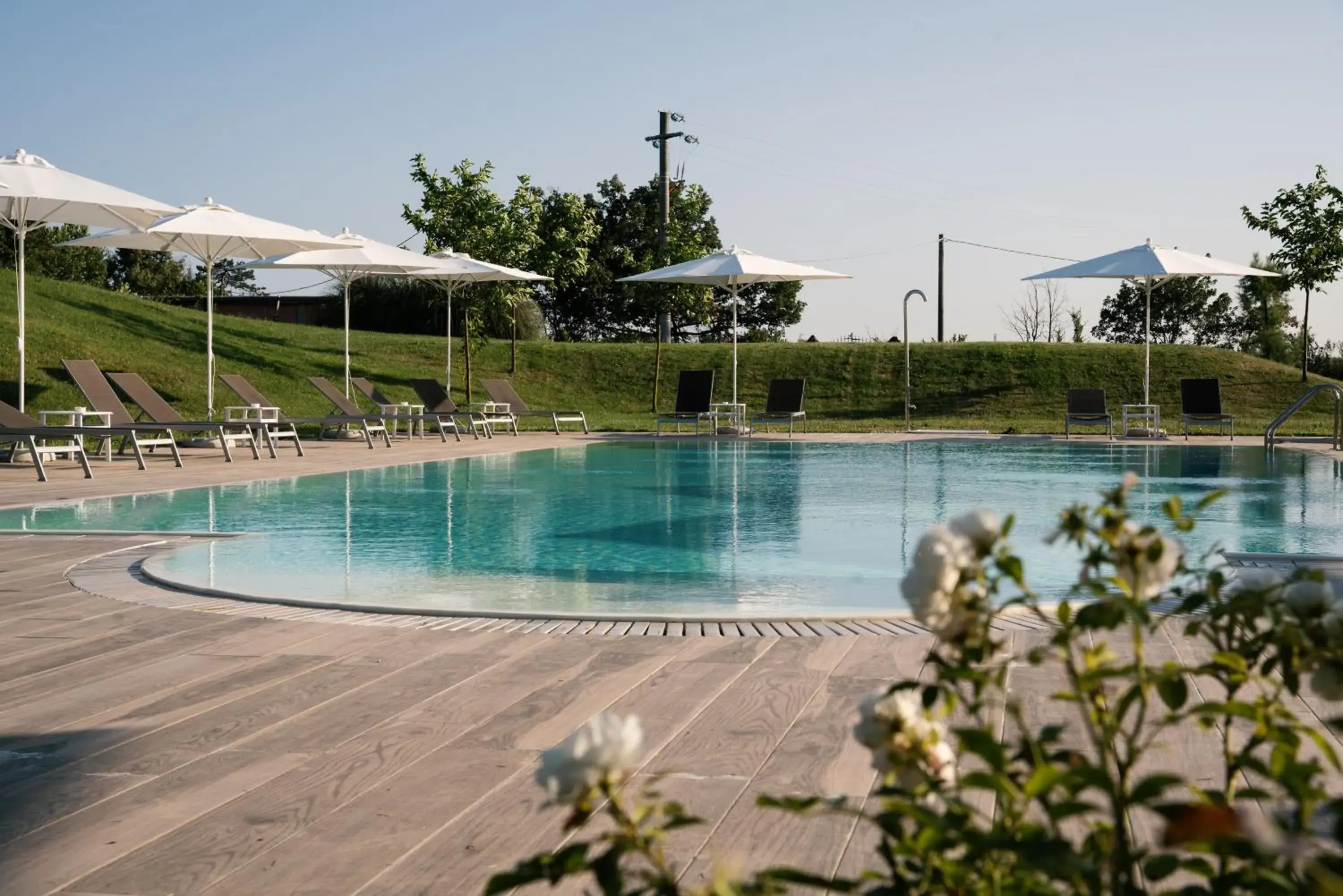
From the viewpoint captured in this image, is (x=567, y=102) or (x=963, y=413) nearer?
(x=963, y=413)

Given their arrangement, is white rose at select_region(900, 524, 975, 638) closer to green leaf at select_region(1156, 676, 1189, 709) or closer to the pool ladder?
green leaf at select_region(1156, 676, 1189, 709)

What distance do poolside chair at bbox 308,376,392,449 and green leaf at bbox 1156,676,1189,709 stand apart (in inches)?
549

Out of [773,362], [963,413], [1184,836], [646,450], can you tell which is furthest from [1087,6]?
[1184,836]

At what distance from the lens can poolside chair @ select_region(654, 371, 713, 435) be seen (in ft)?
57.5

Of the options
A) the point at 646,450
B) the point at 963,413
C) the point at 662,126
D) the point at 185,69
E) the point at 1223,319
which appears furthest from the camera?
the point at 1223,319

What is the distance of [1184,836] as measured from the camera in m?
0.59

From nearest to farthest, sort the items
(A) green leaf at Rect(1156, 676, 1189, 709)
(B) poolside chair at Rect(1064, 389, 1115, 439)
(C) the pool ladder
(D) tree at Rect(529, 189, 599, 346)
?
(A) green leaf at Rect(1156, 676, 1189, 709), (C) the pool ladder, (B) poolside chair at Rect(1064, 389, 1115, 439), (D) tree at Rect(529, 189, 599, 346)

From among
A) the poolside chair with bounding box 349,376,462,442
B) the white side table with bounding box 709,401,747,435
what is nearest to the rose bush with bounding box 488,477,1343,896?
the poolside chair with bounding box 349,376,462,442

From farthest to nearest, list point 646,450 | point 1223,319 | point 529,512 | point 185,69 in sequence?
1. point 1223,319
2. point 185,69
3. point 646,450
4. point 529,512

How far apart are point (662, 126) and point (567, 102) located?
447 centimetres

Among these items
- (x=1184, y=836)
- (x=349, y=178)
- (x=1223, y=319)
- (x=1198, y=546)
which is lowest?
(x=1198, y=546)

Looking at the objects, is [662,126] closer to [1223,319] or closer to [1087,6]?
[1087,6]

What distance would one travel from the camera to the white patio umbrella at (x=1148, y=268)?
1709 cm

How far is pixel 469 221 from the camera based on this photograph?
2133 centimetres
